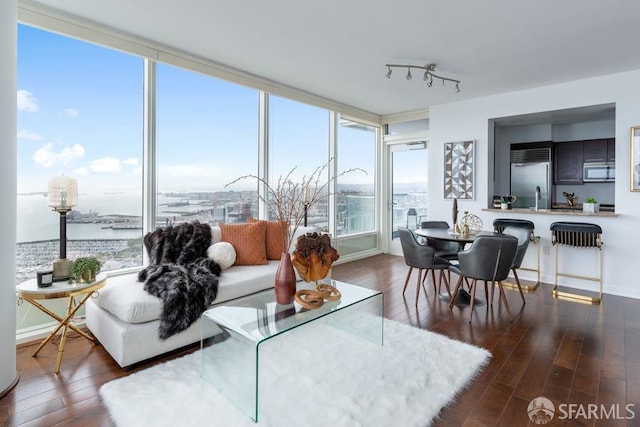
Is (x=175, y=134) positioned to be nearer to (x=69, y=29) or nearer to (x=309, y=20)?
(x=69, y=29)

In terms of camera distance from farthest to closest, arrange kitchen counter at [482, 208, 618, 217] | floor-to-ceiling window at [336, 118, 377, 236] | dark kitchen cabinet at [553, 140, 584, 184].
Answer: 1. floor-to-ceiling window at [336, 118, 377, 236]
2. dark kitchen cabinet at [553, 140, 584, 184]
3. kitchen counter at [482, 208, 618, 217]

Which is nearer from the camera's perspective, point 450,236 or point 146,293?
point 146,293

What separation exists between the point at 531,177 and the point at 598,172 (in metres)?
0.95

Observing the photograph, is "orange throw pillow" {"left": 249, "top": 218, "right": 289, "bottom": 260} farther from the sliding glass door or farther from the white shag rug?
the sliding glass door

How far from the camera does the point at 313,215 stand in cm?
559

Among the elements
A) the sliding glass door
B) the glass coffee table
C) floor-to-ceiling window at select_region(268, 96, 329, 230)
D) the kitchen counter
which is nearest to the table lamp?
the glass coffee table

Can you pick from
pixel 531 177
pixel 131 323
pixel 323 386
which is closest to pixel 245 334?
pixel 323 386

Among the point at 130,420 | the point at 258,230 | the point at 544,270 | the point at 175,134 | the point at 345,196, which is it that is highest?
the point at 175,134

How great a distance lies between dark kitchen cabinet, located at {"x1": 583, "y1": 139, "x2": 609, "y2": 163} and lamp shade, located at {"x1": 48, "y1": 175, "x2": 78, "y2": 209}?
7.21 meters

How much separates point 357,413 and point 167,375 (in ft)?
4.22

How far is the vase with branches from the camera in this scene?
2.51 metres

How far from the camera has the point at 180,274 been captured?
2.85 meters

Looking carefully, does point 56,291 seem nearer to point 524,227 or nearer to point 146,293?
point 146,293

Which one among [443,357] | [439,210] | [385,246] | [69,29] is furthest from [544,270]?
[69,29]
